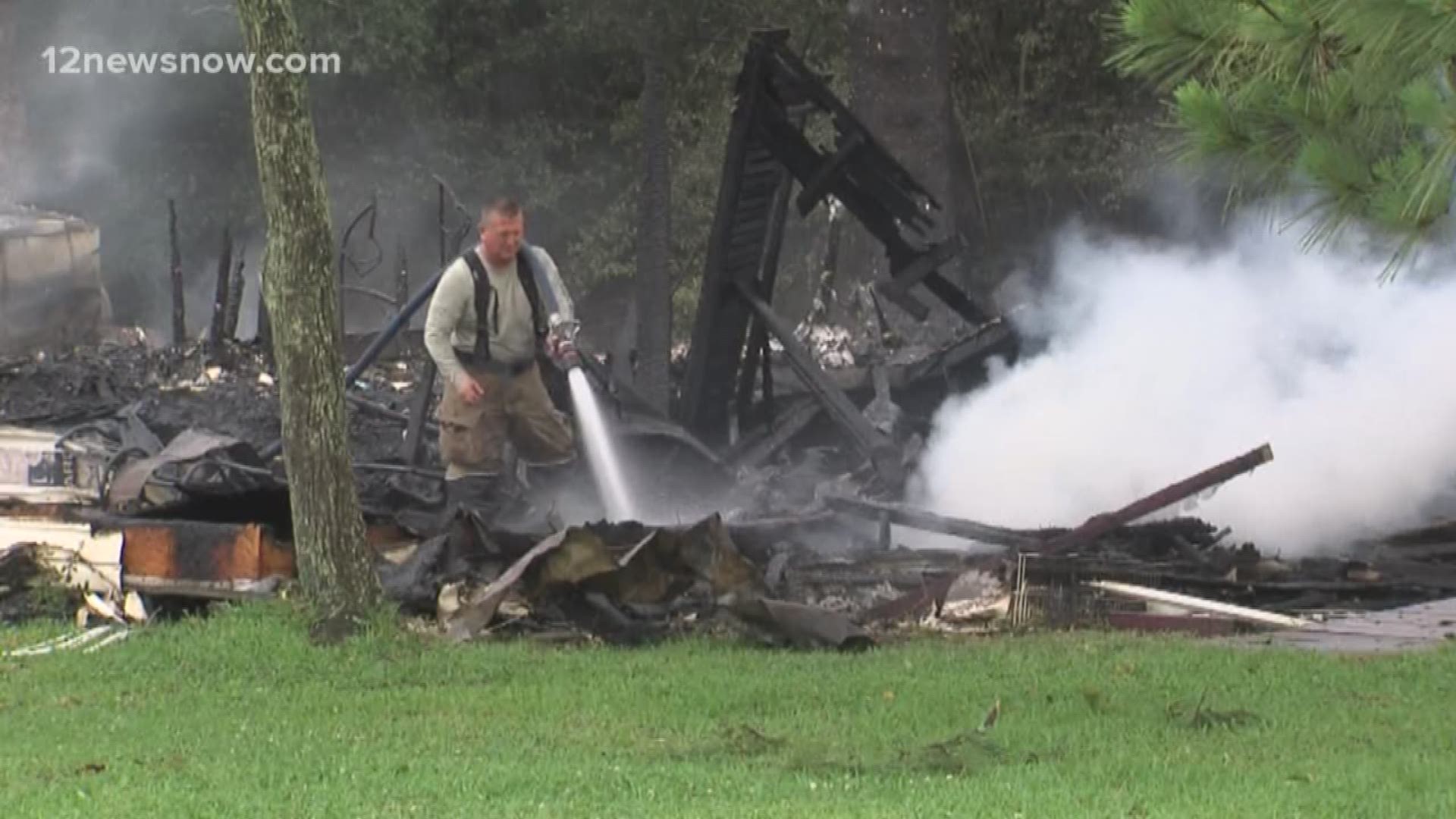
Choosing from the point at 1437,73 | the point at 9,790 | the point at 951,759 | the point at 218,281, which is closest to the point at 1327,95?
the point at 1437,73

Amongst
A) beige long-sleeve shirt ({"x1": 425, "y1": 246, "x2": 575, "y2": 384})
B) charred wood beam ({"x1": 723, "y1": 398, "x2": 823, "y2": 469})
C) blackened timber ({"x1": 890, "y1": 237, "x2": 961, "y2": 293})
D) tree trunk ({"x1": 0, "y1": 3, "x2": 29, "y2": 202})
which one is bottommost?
charred wood beam ({"x1": 723, "y1": 398, "x2": 823, "y2": 469})

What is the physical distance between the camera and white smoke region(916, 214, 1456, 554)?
13.9 m

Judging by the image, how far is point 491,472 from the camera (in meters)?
12.9

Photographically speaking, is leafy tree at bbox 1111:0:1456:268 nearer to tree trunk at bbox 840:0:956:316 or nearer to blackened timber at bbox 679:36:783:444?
blackened timber at bbox 679:36:783:444

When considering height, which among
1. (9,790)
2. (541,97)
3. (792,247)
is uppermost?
(541,97)

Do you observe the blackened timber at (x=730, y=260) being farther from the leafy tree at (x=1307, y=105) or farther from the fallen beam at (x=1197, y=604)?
the leafy tree at (x=1307, y=105)

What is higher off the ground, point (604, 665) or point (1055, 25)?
point (1055, 25)

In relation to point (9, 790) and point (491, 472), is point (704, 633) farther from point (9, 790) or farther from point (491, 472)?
point (9, 790)

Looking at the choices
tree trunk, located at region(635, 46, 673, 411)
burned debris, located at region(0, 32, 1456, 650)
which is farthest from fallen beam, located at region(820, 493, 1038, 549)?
tree trunk, located at region(635, 46, 673, 411)

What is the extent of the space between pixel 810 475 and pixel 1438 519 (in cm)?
362

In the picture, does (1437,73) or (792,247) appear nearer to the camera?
(1437,73)

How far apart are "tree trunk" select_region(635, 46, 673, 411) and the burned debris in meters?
1.71

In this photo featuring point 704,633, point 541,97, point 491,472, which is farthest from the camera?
point 541,97

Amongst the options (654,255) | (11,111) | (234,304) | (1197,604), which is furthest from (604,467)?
(11,111)
